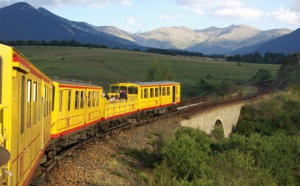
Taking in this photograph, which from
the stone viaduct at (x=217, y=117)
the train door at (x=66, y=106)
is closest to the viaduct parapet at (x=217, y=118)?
the stone viaduct at (x=217, y=117)

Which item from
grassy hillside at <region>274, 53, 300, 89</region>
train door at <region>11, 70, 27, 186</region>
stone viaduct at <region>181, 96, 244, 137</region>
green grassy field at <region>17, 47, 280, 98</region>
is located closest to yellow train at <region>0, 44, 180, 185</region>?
train door at <region>11, 70, 27, 186</region>

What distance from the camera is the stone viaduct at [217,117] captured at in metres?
37.1

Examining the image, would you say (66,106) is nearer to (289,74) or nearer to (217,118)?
(217,118)

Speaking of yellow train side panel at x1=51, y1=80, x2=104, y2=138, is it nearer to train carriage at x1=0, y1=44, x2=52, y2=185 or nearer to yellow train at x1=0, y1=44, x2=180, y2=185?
yellow train at x1=0, y1=44, x2=180, y2=185

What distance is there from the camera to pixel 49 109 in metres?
12.9

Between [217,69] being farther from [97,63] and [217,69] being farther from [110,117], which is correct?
[110,117]

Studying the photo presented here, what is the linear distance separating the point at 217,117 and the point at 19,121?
38472 mm

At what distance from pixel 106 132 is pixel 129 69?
3444 inches

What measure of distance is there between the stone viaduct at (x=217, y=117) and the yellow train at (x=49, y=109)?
2181 millimetres

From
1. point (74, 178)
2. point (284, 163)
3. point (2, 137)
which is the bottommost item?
point (284, 163)

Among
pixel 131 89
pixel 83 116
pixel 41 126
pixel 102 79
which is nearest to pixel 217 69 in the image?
pixel 102 79

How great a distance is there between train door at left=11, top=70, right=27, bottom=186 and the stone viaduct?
26369 mm

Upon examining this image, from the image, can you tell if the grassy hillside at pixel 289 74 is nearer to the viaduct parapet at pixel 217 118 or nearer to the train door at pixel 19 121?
the viaduct parapet at pixel 217 118

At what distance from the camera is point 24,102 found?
7023mm
